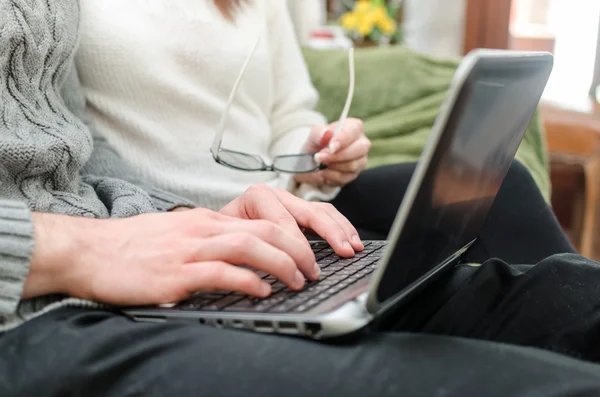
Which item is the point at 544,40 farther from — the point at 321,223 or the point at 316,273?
the point at 316,273

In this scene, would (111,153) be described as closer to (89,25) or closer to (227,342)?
(89,25)

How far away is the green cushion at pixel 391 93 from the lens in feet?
4.85

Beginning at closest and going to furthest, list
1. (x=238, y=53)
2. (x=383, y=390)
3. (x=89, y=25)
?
(x=383, y=390) → (x=89, y=25) → (x=238, y=53)

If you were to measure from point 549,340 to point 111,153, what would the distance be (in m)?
0.60

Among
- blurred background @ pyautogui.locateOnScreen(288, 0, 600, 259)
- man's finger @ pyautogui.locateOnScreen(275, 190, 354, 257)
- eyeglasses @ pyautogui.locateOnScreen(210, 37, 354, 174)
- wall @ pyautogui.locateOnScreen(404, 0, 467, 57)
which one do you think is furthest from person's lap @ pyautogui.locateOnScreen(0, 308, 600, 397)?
wall @ pyautogui.locateOnScreen(404, 0, 467, 57)

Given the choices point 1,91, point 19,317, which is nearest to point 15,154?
point 1,91

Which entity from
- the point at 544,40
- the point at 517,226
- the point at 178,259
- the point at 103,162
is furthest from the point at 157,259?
the point at 544,40

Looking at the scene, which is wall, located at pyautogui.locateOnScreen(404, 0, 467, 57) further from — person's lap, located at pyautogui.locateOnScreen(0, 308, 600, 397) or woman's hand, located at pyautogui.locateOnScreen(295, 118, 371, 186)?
person's lap, located at pyautogui.locateOnScreen(0, 308, 600, 397)

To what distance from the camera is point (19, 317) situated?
1.77 feet

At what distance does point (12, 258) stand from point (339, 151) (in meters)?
0.51

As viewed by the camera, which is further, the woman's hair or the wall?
the wall

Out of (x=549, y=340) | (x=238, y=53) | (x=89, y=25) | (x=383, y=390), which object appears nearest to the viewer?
(x=383, y=390)

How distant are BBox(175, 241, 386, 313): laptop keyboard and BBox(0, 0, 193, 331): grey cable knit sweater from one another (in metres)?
0.13

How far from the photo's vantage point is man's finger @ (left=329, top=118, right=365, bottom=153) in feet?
3.00
